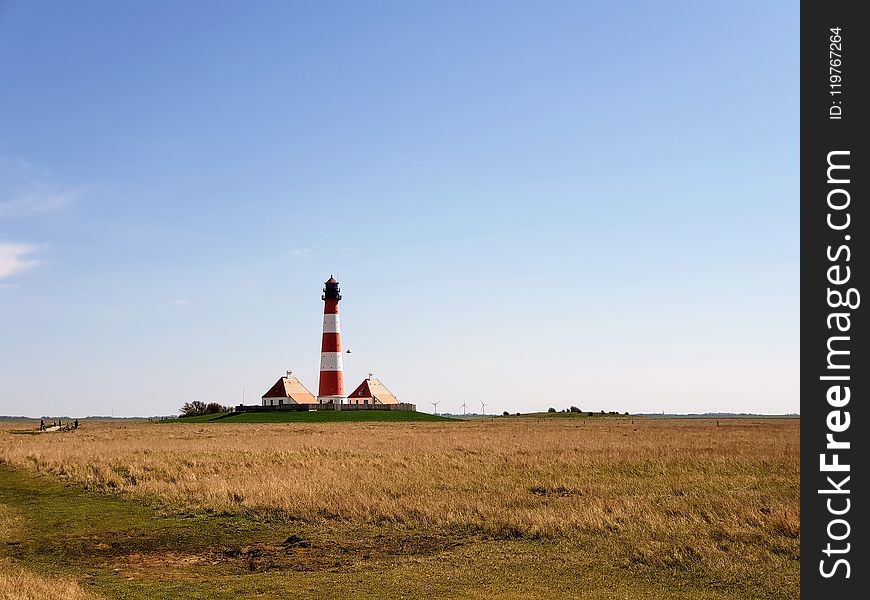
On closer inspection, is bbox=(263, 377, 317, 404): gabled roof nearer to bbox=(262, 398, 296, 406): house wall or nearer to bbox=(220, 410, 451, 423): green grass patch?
bbox=(262, 398, 296, 406): house wall

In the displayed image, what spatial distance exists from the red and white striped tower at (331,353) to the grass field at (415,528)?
225ft

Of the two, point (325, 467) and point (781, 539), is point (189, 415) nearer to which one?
point (325, 467)

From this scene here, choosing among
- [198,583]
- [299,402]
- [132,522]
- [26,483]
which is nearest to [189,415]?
[299,402]

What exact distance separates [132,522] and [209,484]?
5.32 meters

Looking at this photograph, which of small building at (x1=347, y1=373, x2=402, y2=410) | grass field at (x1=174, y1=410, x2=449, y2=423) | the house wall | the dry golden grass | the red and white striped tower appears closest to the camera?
the dry golden grass

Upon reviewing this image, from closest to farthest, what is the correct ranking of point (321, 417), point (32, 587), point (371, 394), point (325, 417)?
point (32, 587) → point (325, 417) → point (321, 417) → point (371, 394)

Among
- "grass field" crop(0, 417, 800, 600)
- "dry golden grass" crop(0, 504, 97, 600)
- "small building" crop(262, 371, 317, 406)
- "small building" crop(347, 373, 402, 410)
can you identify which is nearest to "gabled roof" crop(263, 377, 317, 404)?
"small building" crop(262, 371, 317, 406)

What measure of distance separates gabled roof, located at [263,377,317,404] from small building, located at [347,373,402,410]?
6.11 metres

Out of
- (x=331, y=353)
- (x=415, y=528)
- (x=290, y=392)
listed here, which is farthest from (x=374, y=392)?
(x=415, y=528)

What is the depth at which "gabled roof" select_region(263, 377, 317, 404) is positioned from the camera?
11300 centimetres

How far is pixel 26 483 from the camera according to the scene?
3011 centimetres

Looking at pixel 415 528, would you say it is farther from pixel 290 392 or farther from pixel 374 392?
pixel 374 392

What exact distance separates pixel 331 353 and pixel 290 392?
1463 centimetres

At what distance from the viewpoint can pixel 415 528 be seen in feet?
62.5
